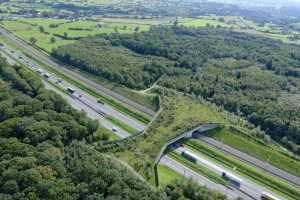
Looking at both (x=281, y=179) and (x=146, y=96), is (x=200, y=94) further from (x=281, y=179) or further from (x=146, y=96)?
(x=281, y=179)

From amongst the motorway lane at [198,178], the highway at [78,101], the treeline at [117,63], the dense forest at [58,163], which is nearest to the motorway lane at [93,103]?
the highway at [78,101]

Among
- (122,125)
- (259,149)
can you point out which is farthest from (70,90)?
(259,149)

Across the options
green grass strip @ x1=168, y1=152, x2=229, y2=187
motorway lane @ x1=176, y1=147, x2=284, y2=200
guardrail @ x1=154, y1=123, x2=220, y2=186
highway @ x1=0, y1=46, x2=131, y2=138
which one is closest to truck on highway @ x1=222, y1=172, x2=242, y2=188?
green grass strip @ x1=168, y1=152, x2=229, y2=187

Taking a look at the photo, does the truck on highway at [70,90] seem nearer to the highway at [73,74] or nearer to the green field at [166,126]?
→ the highway at [73,74]

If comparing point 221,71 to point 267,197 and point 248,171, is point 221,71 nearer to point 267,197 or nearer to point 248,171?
point 248,171

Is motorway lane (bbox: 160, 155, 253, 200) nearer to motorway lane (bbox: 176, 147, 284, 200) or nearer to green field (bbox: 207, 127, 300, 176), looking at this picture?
motorway lane (bbox: 176, 147, 284, 200)

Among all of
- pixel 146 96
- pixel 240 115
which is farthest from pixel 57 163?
pixel 240 115
